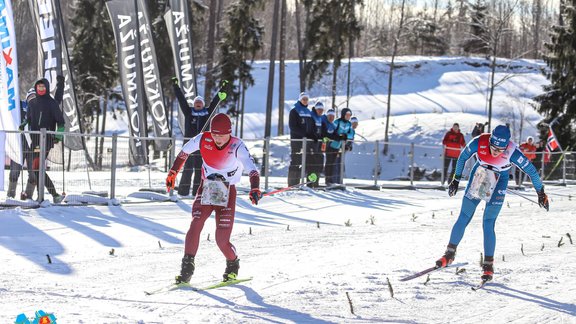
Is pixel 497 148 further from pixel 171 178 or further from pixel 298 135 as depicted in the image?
Answer: pixel 298 135

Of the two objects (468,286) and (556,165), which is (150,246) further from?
(556,165)

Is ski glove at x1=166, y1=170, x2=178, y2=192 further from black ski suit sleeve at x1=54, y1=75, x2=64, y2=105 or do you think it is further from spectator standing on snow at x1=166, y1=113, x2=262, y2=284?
black ski suit sleeve at x1=54, y1=75, x2=64, y2=105

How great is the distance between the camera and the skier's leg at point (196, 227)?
301 inches

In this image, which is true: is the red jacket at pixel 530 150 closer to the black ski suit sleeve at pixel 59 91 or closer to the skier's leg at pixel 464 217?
the black ski suit sleeve at pixel 59 91

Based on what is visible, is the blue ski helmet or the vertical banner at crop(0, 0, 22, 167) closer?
the blue ski helmet

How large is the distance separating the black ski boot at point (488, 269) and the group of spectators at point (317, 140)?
8.63m

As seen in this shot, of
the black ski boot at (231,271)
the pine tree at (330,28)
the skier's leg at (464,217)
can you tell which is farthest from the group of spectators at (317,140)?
the pine tree at (330,28)

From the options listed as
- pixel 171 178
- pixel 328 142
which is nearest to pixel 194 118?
pixel 328 142

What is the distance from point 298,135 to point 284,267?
8680 mm

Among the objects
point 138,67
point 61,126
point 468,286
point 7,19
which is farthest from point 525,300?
point 138,67

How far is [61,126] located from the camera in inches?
506

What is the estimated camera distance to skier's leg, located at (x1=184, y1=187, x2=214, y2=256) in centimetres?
764

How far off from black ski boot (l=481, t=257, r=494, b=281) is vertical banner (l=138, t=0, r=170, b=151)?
10.5 m

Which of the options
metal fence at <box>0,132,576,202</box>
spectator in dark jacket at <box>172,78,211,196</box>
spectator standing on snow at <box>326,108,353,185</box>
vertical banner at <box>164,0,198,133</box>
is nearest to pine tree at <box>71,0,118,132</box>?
metal fence at <box>0,132,576,202</box>
